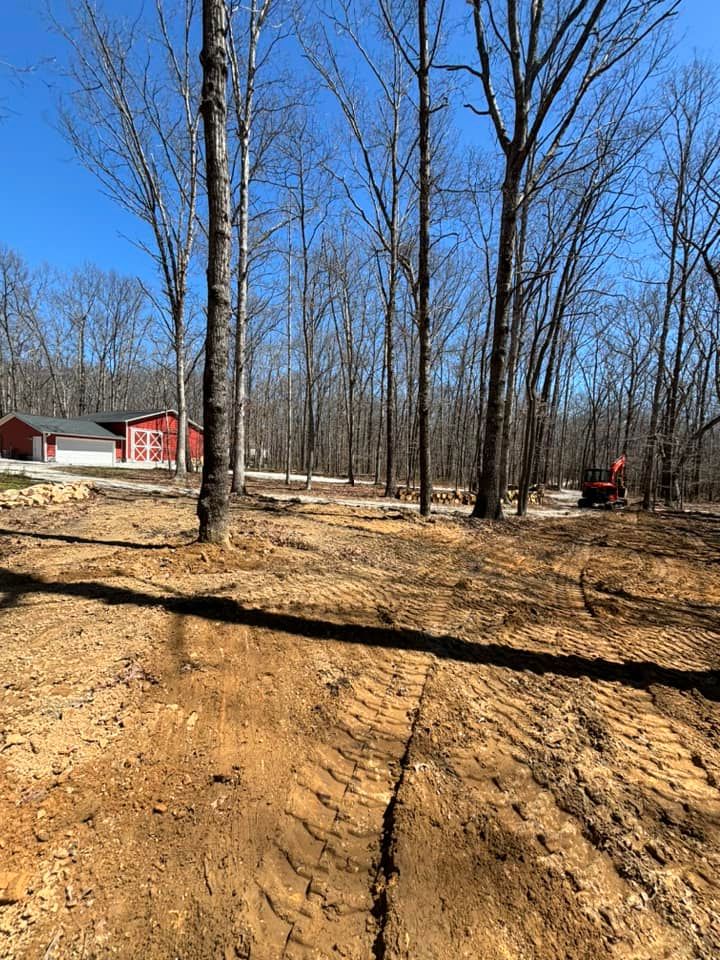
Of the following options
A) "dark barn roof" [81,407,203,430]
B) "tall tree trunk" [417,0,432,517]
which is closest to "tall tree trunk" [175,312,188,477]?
"tall tree trunk" [417,0,432,517]

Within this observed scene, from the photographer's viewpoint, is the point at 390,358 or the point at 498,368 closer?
the point at 498,368

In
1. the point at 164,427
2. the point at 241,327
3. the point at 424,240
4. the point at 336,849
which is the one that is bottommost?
the point at 336,849

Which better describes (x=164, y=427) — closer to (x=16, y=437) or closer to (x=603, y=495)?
(x=16, y=437)

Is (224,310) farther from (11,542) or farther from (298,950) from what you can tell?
(298,950)

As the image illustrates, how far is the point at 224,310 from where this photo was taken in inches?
223

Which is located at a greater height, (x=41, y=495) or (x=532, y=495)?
(x=41, y=495)

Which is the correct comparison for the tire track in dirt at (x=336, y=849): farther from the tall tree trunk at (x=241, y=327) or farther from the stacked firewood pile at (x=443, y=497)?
the stacked firewood pile at (x=443, y=497)

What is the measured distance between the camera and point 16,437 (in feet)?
111

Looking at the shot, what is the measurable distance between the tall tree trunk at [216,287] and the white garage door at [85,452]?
1226 inches

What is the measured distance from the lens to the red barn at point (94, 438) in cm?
3234

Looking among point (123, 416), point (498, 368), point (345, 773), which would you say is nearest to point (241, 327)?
point (498, 368)

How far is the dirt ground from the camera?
1.54 meters

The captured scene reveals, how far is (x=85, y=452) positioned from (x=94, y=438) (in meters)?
1.22

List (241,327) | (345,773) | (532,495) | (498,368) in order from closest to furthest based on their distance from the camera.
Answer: (345,773) → (498,368) → (241,327) → (532,495)
